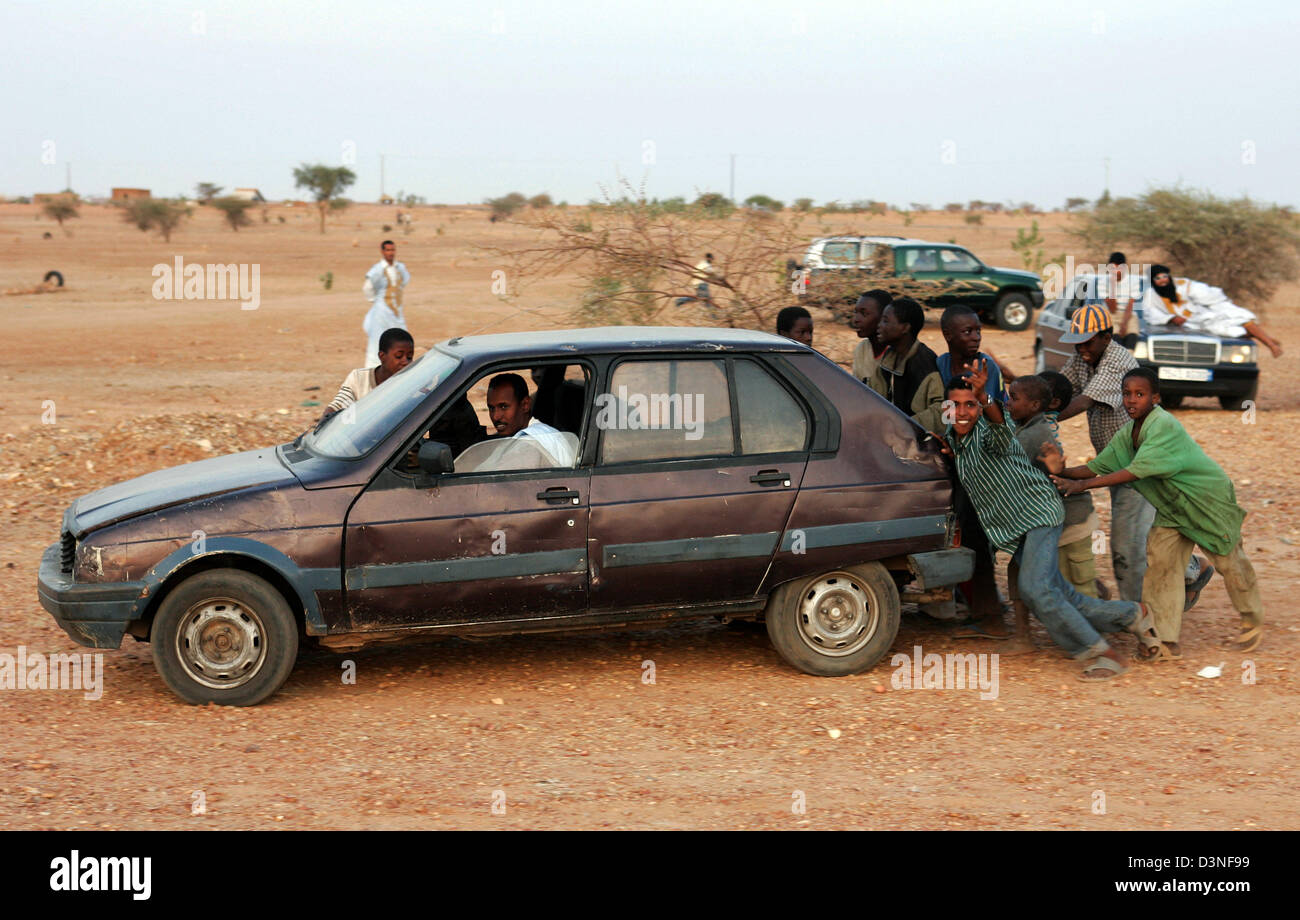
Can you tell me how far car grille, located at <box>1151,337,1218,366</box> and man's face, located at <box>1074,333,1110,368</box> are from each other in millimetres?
8377

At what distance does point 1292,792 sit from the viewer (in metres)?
4.99

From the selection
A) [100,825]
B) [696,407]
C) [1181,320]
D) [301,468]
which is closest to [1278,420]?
[1181,320]

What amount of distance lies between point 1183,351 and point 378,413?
11413 mm

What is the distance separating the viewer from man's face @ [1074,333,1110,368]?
23.0ft

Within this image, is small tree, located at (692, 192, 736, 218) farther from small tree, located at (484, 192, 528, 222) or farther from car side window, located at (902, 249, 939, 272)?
car side window, located at (902, 249, 939, 272)

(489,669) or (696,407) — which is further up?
(696,407)

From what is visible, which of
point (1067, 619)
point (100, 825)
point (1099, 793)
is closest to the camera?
point (100, 825)

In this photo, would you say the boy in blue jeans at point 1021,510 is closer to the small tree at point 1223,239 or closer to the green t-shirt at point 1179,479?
the green t-shirt at point 1179,479

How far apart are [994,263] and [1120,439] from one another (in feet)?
112

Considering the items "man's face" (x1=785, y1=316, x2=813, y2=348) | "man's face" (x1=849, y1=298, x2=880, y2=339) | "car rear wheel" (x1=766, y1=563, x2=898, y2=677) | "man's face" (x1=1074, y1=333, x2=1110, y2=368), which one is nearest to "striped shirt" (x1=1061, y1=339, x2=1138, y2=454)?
"man's face" (x1=1074, y1=333, x2=1110, y2=368)

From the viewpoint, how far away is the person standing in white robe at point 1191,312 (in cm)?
1499

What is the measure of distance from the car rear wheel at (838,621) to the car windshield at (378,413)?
1899mm

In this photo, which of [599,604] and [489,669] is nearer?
[599,604]

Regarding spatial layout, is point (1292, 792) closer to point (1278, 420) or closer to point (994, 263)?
point (1278, 420)
